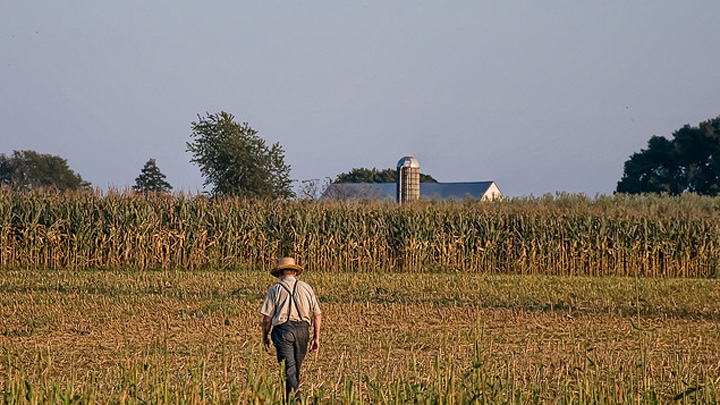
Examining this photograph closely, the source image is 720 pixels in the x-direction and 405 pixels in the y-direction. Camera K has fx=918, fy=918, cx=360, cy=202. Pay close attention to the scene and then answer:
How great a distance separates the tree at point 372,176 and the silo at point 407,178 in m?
37.0

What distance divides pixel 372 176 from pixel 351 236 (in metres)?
51.8

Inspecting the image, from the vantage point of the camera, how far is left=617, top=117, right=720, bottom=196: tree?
67.2 meters

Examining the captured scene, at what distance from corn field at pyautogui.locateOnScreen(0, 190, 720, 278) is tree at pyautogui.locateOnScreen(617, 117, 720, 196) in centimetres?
3718

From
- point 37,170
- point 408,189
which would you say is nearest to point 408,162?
point 408,189

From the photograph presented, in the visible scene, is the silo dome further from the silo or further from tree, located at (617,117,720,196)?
tree, located at (617,117,720,196)

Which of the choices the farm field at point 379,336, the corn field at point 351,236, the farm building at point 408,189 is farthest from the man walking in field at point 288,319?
the farm building at point 408,189

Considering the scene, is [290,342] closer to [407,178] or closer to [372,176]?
[407,178]

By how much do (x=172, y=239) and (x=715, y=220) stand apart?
1848 cm

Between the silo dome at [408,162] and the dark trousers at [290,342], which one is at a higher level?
the silo dome at [408,162]

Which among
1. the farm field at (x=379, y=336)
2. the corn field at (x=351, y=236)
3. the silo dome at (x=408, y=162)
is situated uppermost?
the silo dome at (x=408, y=162)

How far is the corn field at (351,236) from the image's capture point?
90.6 ft

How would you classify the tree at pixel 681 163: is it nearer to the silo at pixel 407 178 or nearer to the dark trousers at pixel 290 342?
the silo at pixel 407 178

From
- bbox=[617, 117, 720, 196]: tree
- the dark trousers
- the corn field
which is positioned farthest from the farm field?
bbox=[617, 117, 720, 196]: tree

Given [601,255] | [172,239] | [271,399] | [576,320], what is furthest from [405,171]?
[271,399]
